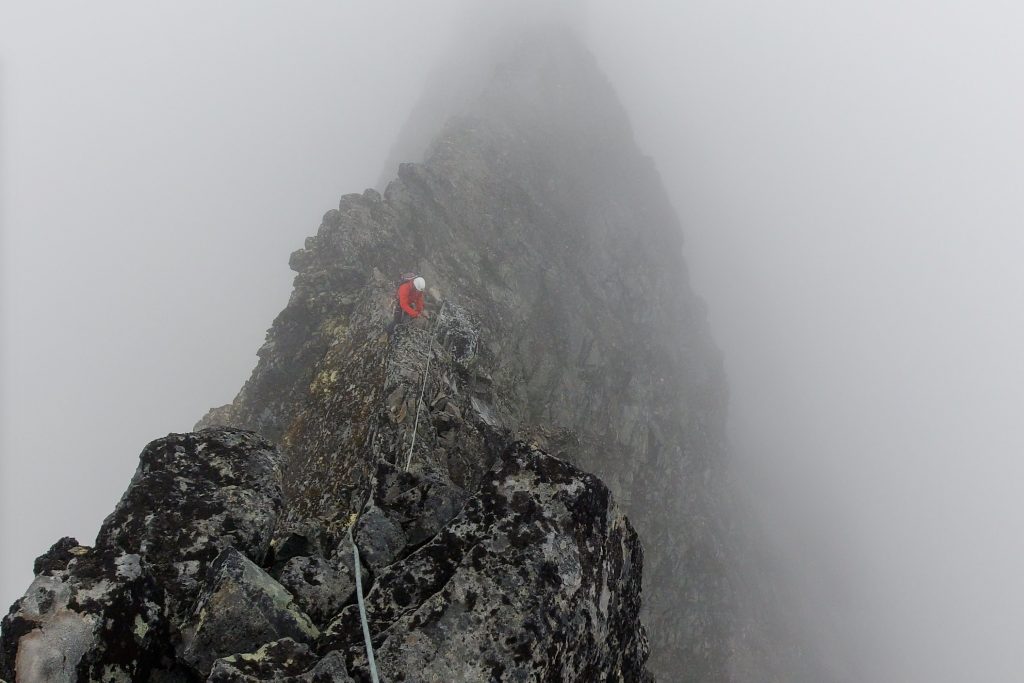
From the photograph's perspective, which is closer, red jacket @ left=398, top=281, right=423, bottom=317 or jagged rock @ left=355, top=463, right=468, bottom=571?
jagged rock @ left=355, top=463, right=468, bottom=571

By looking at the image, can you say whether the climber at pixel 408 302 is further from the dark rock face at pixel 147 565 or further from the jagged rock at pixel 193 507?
the dark rock face at pixel 147 565

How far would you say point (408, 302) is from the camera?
18328mm

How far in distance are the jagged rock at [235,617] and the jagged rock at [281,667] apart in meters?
0.63

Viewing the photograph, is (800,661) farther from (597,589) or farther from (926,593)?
(926,593)

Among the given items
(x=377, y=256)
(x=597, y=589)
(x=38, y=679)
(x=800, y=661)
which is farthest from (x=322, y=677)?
(x=800, y=661)

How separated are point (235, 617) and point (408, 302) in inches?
475

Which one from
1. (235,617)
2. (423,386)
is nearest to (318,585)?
(235,617)

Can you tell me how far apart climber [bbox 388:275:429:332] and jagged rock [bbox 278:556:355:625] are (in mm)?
10089

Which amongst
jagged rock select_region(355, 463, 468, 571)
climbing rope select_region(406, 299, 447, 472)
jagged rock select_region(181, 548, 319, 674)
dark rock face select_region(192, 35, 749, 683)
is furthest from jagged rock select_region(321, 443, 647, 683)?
climbing rope select_region(406, 299, 447, 472)

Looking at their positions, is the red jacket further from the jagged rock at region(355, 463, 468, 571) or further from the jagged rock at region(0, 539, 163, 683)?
the jagged rock at region(0, 539, 163, 683)

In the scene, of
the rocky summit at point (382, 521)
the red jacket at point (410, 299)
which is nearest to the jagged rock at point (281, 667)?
the rocky summit at point (382, 521)

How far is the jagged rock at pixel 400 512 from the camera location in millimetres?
9406

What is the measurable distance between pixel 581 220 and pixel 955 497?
152m

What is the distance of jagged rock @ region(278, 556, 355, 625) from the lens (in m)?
8.49
